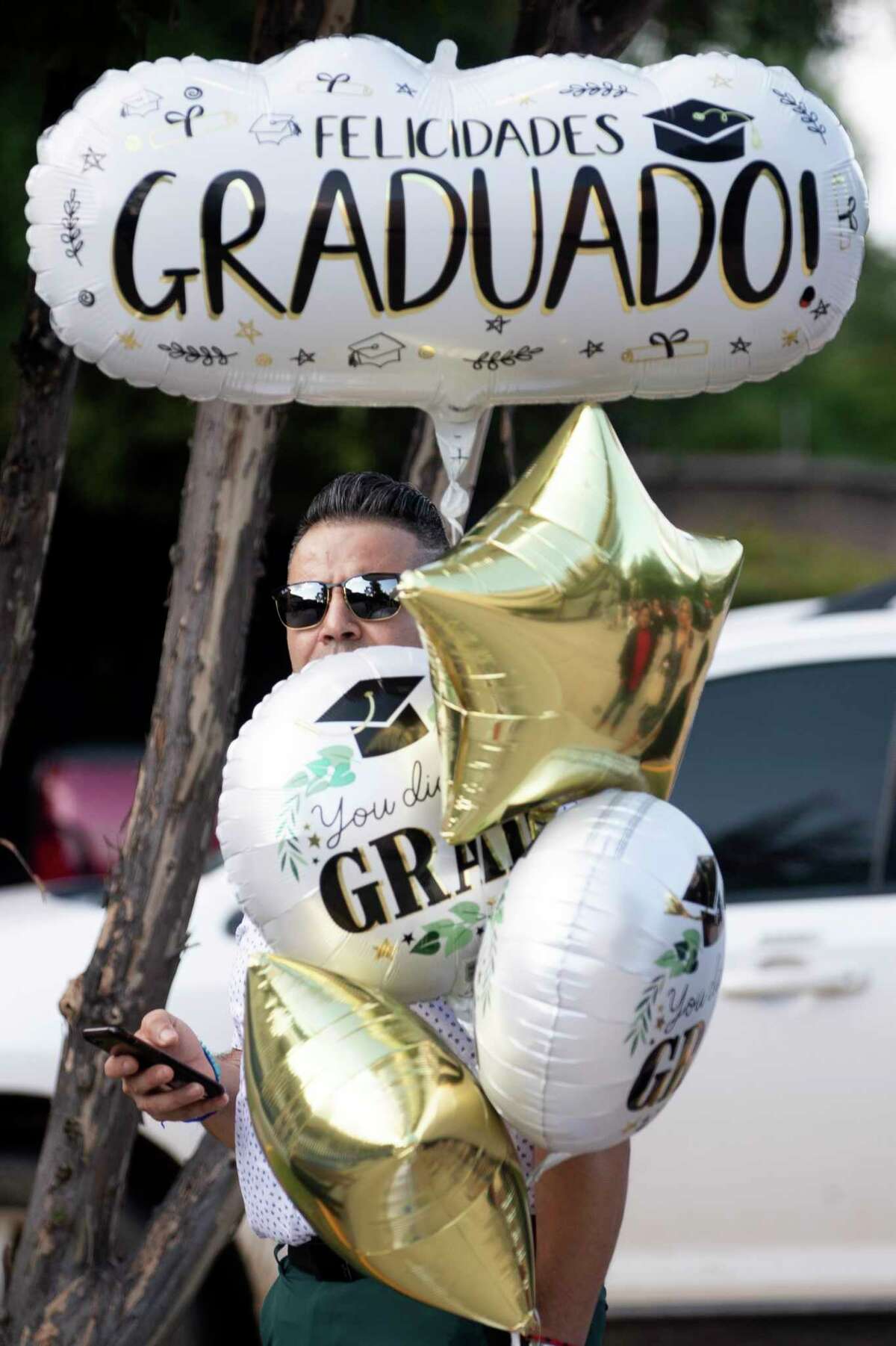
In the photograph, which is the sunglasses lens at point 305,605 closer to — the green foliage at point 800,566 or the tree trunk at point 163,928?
the tree trunk at point 163,928

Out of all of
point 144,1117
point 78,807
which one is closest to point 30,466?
point 144,1117

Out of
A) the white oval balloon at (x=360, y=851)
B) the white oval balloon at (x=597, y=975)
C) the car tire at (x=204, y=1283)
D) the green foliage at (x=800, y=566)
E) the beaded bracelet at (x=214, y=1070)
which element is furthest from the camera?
the green foliage at (x=800, y=566)

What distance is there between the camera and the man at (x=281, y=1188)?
1.68m

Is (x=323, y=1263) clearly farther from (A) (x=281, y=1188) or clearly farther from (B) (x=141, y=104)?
(B) (x=141, y=104)

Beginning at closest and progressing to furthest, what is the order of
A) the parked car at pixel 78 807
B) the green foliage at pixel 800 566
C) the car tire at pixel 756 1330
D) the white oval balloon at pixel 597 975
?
the white oval balloon at pixel 597 975, the car tire at pixel 756 1330, the parked car at pixel 78 807, the green foliage at pixel 800 566

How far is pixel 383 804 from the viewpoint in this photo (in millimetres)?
1610

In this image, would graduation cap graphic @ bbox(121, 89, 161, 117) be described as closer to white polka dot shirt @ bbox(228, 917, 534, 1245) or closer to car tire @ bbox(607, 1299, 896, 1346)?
white polka dot shirt @ bbox(228, 917, 534, 1245)

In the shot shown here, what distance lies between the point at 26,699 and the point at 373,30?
7082 mm

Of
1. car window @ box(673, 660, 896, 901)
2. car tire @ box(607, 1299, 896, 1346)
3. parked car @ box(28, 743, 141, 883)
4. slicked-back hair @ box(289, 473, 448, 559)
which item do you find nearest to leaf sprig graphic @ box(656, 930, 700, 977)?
slicked-back hair @ box(289, 473, 448, 559)

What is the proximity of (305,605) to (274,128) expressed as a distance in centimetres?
51

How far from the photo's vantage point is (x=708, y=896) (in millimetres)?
1531

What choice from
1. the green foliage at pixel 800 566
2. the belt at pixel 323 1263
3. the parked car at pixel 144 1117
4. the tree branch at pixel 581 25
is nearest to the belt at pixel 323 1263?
the belt at pixel 323 1263

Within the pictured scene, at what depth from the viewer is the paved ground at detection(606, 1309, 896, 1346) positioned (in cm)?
370

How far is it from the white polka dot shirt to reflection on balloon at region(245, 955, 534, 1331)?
13 centimetres
